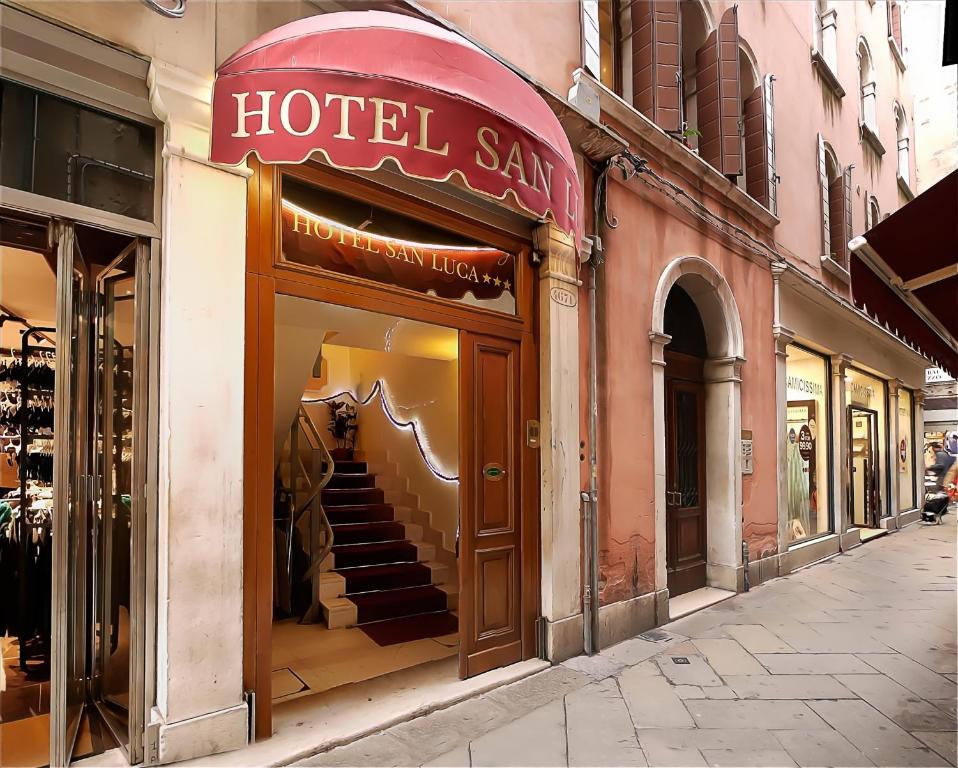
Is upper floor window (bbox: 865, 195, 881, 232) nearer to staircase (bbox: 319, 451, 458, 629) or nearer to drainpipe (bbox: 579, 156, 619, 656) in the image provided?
drainpipe (bbox: 579, 156, 619, 656)

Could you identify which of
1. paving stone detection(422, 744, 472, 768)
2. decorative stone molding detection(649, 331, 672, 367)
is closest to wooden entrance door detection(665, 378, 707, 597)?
decorative stone molding detection(649, 331, 672, 367)

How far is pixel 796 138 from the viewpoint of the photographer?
31.8 ft

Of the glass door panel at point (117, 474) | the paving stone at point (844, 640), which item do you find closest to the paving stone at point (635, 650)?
the paving stone at point (844, 640)

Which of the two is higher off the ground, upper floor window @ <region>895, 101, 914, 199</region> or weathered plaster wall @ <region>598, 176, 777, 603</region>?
upper floor window @ <region>895, 101, 914, 199</region>

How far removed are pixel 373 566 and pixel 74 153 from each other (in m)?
4.74

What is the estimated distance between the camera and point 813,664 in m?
5.00

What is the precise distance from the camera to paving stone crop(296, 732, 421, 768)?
10.8 feet

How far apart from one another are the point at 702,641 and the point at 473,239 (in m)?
3.97

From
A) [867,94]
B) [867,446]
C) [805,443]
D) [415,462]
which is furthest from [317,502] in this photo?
[867,94]

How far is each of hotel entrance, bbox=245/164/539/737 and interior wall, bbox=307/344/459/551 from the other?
39mm

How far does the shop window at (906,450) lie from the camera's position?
14891 mm

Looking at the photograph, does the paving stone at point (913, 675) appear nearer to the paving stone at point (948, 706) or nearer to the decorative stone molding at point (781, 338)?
the paving stone at point (948, 706)

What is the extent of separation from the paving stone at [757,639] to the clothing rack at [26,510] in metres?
5.12

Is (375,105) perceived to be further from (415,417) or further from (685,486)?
(685,486)
